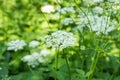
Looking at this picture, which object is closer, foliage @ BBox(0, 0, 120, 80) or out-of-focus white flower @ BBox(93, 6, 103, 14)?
foliage @ BBox(0, 0, 120, 80)

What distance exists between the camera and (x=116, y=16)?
3.56 meters

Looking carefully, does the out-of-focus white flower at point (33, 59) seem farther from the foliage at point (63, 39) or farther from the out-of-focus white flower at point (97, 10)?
the out-of-focus white flower at point (97, 10)

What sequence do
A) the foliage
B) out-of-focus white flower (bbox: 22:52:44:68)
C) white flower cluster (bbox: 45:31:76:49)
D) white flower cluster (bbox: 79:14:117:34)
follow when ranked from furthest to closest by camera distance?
1. out-of-focus white flower (bbox: 22:52:44:68)
2. white flower cluster (bbox: 79:14:117:34)
3. the foliage
4. white flower cluster (bbox: 45:31:76:49)

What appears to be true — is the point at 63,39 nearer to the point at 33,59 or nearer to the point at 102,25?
the point at 102,25

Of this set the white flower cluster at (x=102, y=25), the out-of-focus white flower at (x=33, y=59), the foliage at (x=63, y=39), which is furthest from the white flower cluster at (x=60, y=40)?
the out-of-focus white flower at (x=33, y=59)

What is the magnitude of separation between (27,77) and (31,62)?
0.56 feet

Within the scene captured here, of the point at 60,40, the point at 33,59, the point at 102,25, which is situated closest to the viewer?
the point at 60,40

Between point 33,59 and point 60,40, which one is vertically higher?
point 60,40

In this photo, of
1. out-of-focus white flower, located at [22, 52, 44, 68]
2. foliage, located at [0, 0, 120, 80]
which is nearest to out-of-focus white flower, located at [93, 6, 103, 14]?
foliage, located at [0, 0, 120, 80]

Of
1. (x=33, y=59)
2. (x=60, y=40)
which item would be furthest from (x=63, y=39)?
(x=33, y=59)

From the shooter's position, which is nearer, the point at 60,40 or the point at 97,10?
the point at 60,40

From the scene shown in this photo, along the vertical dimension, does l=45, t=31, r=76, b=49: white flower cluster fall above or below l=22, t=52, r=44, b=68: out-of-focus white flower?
above

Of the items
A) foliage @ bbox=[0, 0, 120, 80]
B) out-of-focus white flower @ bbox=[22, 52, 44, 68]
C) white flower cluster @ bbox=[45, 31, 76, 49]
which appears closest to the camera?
white flower cluster @ bbox=[45, 31, 76, 49]

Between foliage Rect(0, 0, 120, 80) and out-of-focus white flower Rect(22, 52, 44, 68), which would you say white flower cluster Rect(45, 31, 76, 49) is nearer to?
foliage Rect(0, 0, 120, 80)
